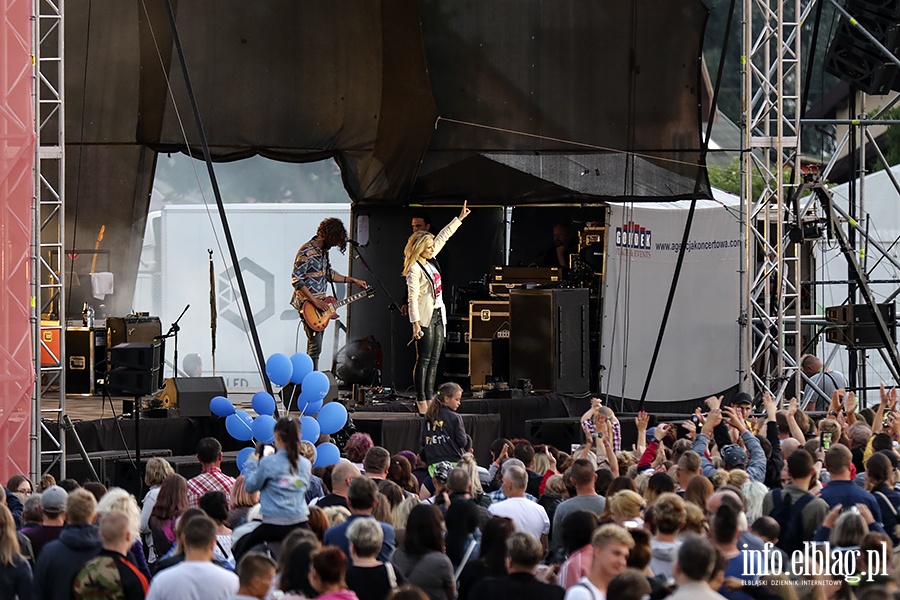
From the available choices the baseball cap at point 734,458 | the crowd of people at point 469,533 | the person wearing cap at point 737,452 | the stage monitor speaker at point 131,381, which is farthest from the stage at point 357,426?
the baseball cap at point 734,458

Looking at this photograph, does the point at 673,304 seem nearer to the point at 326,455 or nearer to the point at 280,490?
the point at 326,455

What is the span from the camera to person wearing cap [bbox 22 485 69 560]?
21.0 ft

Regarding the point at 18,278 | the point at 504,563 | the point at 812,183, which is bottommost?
the point at 504,563

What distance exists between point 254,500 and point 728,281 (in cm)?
943

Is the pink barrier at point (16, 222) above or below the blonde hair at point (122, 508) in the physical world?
above

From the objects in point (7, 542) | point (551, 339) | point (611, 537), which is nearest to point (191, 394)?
point (551, 339)

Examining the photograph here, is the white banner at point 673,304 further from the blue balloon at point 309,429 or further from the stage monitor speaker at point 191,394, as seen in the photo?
the blue balloon at point 309,429

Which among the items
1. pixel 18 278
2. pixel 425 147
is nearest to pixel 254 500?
pixel 18 278

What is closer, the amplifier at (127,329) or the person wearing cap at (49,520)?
the person wearing cap at (49,520)

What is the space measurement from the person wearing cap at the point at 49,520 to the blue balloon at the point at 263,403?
9.87ft

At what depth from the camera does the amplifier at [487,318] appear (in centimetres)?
1520

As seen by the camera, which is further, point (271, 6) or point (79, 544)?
point (271, 6)

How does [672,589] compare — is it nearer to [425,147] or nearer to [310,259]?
[310,259]

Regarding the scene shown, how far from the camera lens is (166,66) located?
1436 cm
